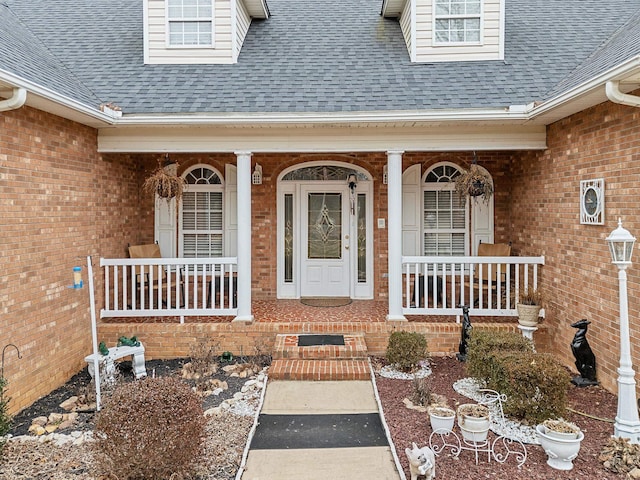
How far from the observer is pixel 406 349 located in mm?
6094

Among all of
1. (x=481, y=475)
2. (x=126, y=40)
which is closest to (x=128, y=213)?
(x=126, y=40)

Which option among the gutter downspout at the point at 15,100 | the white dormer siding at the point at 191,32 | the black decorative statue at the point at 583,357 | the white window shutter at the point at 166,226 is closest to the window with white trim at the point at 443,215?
the black decorative statue at the point at 583,357

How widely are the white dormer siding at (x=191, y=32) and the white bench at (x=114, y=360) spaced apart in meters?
5.10

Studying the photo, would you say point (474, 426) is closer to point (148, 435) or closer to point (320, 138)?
point (148, 435)

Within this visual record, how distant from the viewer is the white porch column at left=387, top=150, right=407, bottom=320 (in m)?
7.05

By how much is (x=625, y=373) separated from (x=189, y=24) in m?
8.40

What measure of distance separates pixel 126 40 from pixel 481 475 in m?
9.40

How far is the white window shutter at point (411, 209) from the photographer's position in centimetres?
884

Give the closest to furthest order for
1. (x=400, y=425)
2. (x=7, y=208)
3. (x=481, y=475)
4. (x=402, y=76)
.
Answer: (x=481, y=475) < (x=400, y=425) < (x=7, y=208) < (x=402, y=76)

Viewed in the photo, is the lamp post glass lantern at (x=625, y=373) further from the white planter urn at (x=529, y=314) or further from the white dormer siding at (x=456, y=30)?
the white dormer siding at (x=456, y=30)

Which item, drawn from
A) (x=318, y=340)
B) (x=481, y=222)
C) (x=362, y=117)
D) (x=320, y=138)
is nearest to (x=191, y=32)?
(x=320, y=138)

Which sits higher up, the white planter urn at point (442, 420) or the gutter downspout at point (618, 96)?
the gutter downspout at point (618, 96)

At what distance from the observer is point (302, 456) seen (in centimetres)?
415

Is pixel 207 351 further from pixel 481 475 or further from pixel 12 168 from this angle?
A: pixel 481 475
